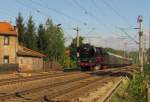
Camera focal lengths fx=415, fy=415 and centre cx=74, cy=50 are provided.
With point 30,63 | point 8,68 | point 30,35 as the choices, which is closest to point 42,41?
point 30,35

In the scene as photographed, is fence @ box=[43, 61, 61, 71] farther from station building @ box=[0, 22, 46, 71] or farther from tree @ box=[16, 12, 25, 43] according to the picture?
tree @ box=[16, 12, 25, 43]

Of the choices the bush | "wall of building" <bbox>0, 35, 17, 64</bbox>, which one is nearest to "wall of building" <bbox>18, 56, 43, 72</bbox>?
"wall of building" <bbox>0, 35, 17, 64</bbox>

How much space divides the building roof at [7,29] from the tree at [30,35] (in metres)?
11.9

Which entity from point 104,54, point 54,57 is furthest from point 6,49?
point 54,57

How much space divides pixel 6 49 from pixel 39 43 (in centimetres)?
2132

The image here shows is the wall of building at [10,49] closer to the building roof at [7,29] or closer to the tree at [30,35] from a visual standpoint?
the building roof at [7,29]

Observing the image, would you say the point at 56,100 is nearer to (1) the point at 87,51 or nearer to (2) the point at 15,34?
(1) the point at 87,51

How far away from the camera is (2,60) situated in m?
60.3

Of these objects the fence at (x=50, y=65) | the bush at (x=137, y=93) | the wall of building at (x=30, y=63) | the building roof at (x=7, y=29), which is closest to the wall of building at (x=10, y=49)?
the building roof at (x=7, y=29)

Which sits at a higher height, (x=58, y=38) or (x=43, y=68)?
(x=58, y=38)

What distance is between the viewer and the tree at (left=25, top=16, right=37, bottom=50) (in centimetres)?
7908

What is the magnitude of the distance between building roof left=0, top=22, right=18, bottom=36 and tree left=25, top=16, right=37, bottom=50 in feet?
38.9

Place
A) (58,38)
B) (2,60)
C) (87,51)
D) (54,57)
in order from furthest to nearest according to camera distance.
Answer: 1. (58,38)
2. (54,57)
3. (2,60)
4. (87,51)

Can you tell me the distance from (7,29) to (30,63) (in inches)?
254
